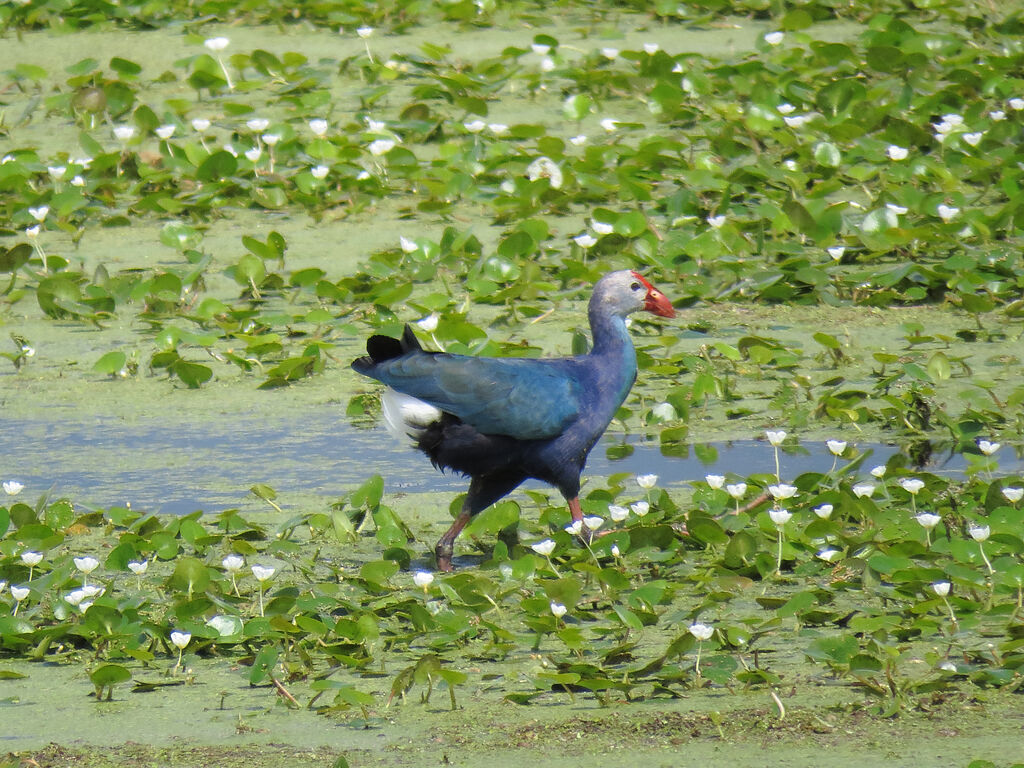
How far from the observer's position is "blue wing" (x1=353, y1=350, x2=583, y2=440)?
4.75 meters

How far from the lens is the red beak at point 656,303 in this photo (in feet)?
17.5

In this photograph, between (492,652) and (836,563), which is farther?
(836,563)

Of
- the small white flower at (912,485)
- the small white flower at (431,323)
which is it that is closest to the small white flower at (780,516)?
the small white flower at (912,485)

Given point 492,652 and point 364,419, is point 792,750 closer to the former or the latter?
point 492,652

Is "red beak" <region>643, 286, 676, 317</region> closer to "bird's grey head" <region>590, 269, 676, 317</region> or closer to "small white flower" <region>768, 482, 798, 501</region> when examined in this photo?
"bird's grey head" <region>590, 269, 676, 317</region>

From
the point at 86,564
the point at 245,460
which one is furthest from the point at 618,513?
the point at 245,460

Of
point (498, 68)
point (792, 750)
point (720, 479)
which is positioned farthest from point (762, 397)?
point (498, 68)

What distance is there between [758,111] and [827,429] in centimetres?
324

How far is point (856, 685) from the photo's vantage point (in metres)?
3.83

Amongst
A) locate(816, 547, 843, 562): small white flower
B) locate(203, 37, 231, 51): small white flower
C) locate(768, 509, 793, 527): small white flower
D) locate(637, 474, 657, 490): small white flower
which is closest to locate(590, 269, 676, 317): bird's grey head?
locate(637, 474, 657, 490): small white flower

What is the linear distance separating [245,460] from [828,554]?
2.16 m

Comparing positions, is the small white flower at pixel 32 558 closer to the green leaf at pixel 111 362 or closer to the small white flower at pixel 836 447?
the green leaf at pixel 111 362

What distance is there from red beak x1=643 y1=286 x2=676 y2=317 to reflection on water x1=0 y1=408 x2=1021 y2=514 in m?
0.50

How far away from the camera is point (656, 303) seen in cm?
541
